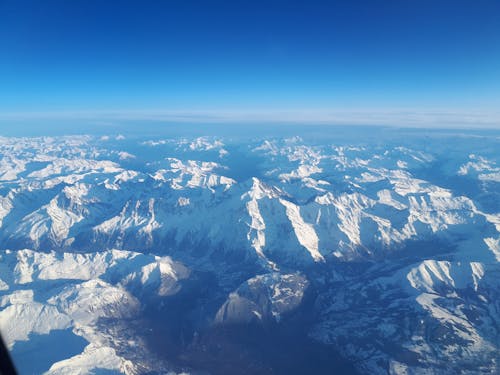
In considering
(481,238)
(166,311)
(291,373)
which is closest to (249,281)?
(166,311)

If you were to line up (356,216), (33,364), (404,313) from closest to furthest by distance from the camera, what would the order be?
(33,364) → (404,313) → (356,216)

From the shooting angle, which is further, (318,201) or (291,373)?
(318,201)

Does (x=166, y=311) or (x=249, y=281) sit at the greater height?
(x=249, y=281)

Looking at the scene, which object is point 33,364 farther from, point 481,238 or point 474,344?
point 481,238

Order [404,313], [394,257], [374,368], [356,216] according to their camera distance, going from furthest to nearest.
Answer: [356,216]
[394,257]
[404,313]
[374,368]

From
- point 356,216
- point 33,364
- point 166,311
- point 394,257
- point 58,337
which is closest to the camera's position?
point 33,364

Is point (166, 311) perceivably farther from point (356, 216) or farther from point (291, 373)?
point (356, 216)

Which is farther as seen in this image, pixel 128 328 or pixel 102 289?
pixel 102 289

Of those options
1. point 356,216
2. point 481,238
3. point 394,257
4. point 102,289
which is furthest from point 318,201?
point 102,289

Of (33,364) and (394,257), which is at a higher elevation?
(33,364)
